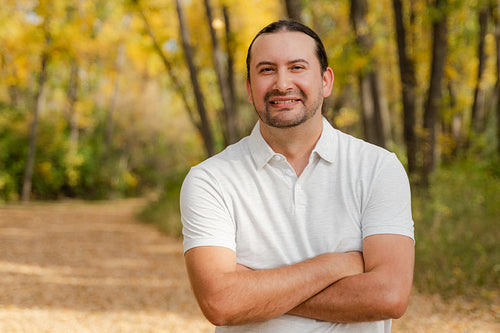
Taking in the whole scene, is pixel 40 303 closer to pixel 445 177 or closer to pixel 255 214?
pixel 255 214

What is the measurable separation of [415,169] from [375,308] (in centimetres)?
749

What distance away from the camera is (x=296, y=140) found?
187 centimetres

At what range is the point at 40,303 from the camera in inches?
244

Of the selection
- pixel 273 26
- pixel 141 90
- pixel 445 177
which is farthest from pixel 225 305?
pixel 141 90

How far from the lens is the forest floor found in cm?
528

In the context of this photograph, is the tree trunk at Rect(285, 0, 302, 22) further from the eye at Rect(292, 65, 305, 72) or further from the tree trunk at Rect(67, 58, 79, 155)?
the tree trunk at Rect(67, 58, 79, 155)

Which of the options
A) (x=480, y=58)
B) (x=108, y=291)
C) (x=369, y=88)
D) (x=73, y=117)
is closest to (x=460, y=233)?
(x=108, y=291)

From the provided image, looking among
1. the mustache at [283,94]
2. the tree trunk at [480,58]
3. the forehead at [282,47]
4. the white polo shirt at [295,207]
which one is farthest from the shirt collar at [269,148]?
the tree trunk at [480,58]

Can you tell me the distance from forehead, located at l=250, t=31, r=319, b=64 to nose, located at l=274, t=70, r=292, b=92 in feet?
0.16

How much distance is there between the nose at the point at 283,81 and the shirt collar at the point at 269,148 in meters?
0.20

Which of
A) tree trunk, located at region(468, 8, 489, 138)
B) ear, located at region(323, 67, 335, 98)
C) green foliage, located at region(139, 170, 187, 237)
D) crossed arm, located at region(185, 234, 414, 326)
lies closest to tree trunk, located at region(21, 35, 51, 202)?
green foliage, located at region(139, 170, 187, 237)

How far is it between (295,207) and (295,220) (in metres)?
0.04

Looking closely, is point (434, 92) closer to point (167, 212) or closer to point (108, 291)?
point (108, 291)

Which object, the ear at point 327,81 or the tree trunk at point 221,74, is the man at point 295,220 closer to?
the ear at point 327,81
